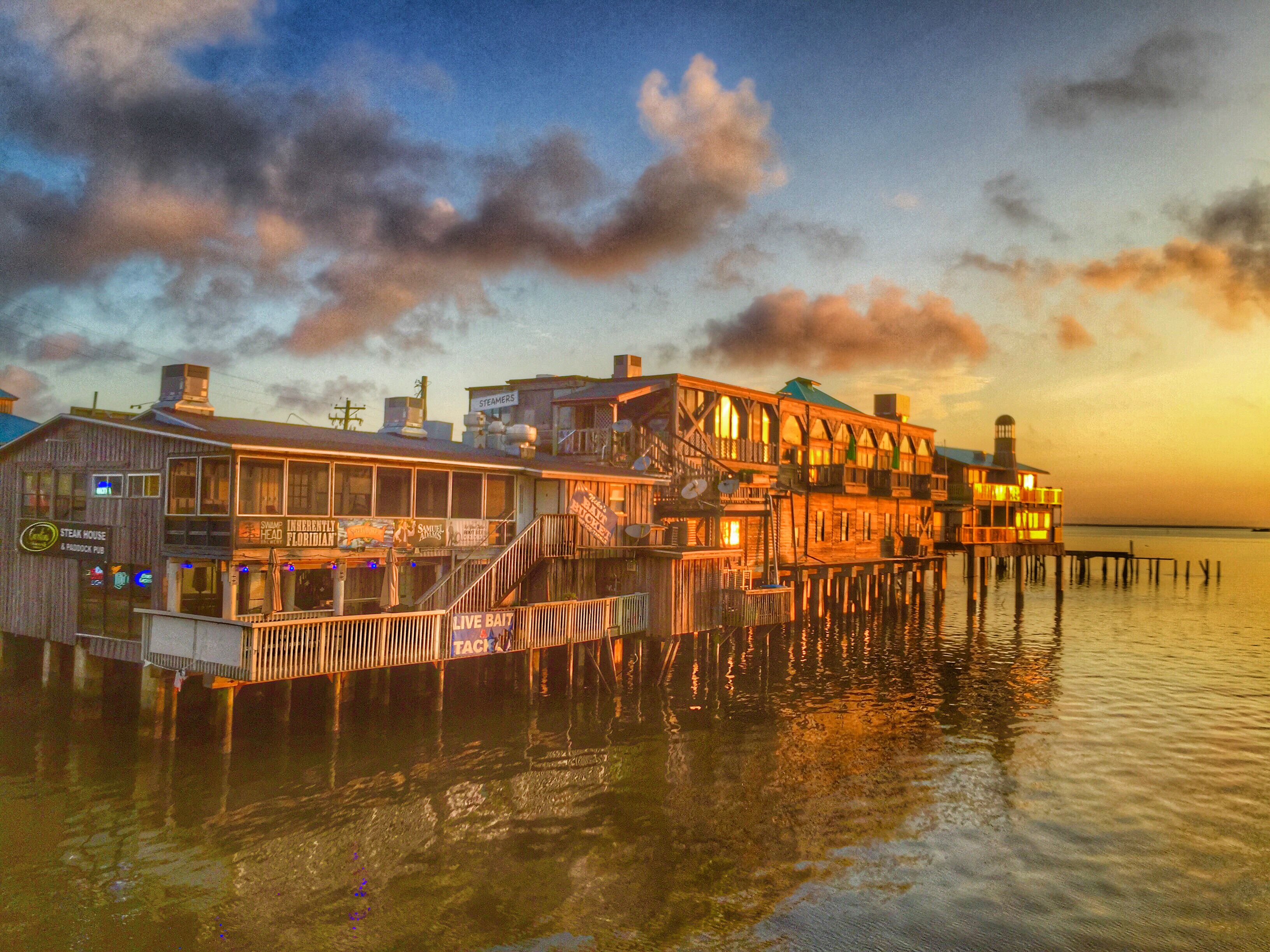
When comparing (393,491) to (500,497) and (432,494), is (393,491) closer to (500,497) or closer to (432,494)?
(432,494)

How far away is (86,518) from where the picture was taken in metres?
25.7

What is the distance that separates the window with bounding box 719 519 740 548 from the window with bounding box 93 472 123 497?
2562 cm

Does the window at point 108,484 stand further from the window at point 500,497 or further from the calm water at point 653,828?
the window at point 500,497

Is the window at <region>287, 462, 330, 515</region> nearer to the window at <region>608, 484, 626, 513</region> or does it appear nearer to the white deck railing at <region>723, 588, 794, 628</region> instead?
the window at <region>608, 484, 626, 513</region>

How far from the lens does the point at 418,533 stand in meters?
26.7

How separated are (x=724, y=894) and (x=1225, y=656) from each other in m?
41.0

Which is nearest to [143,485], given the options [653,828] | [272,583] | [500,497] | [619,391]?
[272,583]

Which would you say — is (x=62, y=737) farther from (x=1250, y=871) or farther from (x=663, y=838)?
(x=1250, y=871)

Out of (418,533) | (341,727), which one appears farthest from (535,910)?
(418,533)

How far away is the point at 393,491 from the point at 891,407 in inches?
1632

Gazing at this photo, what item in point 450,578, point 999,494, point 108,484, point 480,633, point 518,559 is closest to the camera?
point 480,633

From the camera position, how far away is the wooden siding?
942 inches

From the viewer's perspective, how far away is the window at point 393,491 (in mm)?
26125

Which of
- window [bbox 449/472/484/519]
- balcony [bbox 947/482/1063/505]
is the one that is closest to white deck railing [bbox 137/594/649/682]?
window [bbox 449/472/484/519]
